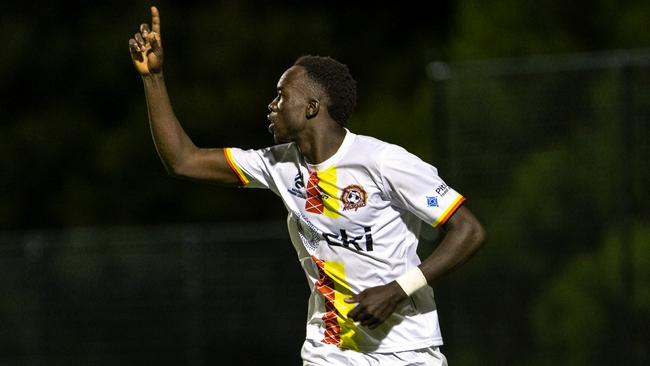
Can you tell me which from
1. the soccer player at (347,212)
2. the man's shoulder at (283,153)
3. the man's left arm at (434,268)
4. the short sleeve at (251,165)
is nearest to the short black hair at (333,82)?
the soccer player at (347,212)

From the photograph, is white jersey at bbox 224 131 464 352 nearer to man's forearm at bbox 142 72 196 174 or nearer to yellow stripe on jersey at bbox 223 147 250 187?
yellow stripe on jersey at bbox 223 147 250 187

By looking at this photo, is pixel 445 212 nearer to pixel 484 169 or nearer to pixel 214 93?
pixel 484 169

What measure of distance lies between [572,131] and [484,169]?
21.7 inches

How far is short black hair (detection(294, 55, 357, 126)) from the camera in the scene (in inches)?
183

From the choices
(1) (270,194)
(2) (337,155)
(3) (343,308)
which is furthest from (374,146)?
(1) (270,194)

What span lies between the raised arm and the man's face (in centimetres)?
30

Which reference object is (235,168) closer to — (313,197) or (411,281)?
(313,197)

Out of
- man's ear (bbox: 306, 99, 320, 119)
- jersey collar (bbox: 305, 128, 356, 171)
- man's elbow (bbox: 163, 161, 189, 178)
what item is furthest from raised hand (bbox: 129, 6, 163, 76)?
jersey collar (bbox: 305, 128, 356, 171)

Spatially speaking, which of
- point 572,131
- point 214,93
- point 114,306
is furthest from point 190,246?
point 572,131

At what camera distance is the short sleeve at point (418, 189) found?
14.4ft

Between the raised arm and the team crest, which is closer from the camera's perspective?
the team crest

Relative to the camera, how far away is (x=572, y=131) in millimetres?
7418

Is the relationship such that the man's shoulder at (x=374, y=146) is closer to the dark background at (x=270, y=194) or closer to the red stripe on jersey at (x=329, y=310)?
the red stripe on jersey at (x=329, y=310)

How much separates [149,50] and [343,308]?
3.79 ft
